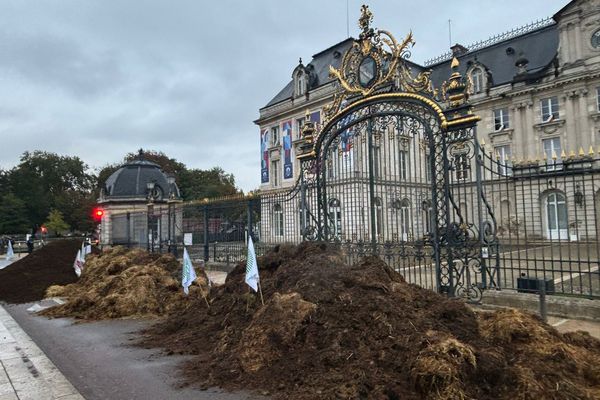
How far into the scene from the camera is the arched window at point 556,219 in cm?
691

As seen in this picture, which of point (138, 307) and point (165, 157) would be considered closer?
point (138, 307)

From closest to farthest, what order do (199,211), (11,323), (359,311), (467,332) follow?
(467,332) → (359,311) → (11,323) → (199,211)

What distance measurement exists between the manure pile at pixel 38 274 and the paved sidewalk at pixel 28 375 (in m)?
A: 5.66

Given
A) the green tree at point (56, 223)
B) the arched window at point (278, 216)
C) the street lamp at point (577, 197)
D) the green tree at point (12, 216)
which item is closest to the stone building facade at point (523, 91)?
the arched window at point (278, 216)

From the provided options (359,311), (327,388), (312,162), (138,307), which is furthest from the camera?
(312,162)

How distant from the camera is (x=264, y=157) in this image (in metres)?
38.4

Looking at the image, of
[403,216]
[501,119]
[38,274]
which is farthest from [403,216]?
[501,119]

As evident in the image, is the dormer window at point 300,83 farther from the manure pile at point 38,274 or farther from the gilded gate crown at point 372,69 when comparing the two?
the gilded gate crown at point 372,69

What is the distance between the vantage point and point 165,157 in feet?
204

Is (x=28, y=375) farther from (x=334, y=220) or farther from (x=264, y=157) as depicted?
(x=264, y=157)

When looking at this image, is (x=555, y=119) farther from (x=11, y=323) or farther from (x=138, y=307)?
(x=11, y=323)

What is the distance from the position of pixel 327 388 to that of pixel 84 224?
57751 millimetres

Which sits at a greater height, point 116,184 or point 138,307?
point 116,184

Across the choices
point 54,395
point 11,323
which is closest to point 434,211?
point 54,395
